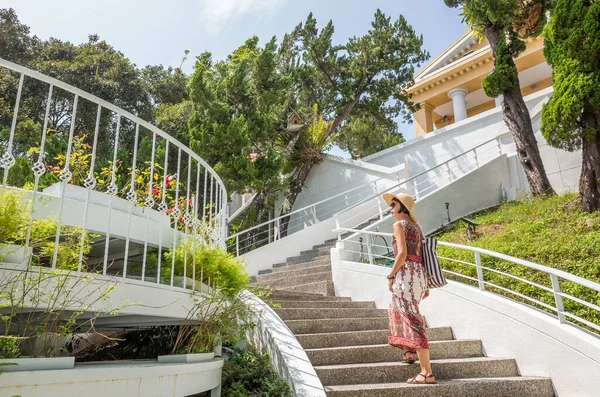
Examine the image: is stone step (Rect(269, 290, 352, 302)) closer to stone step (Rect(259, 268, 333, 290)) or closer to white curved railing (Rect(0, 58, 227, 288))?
stone step (Rect(259, 268, 333, 290))

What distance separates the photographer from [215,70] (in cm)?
1229

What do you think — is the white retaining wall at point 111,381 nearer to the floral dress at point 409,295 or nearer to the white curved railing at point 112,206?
the white curved railing at point 112,206

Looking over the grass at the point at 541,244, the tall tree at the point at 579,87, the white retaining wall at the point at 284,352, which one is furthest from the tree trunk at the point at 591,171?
the white retaining wall at the point at 284,352

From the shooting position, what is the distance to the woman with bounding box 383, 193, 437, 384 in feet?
11.6

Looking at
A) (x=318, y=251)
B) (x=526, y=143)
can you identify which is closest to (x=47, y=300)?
(x=318, y=251)

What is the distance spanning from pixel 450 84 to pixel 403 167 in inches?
285

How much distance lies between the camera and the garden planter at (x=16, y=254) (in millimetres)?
1996

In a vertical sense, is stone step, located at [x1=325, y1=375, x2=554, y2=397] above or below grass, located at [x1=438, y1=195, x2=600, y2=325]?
below

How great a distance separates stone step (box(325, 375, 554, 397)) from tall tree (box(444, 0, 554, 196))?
21.0 feet

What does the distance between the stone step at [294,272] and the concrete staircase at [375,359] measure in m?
1.58

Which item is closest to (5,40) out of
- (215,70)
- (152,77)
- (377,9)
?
(152,77)

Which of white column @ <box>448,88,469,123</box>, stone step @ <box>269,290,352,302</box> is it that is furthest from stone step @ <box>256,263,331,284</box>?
white column @ <box>448,88,469,123</box>

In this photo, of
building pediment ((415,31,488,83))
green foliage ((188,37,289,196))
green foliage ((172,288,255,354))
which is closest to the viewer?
green foliage ((172,288,255,354))

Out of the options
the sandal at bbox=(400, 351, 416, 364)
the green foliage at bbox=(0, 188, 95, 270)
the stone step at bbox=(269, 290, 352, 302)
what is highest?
the green foliage at bbox=(0, 188, 95, 270)
